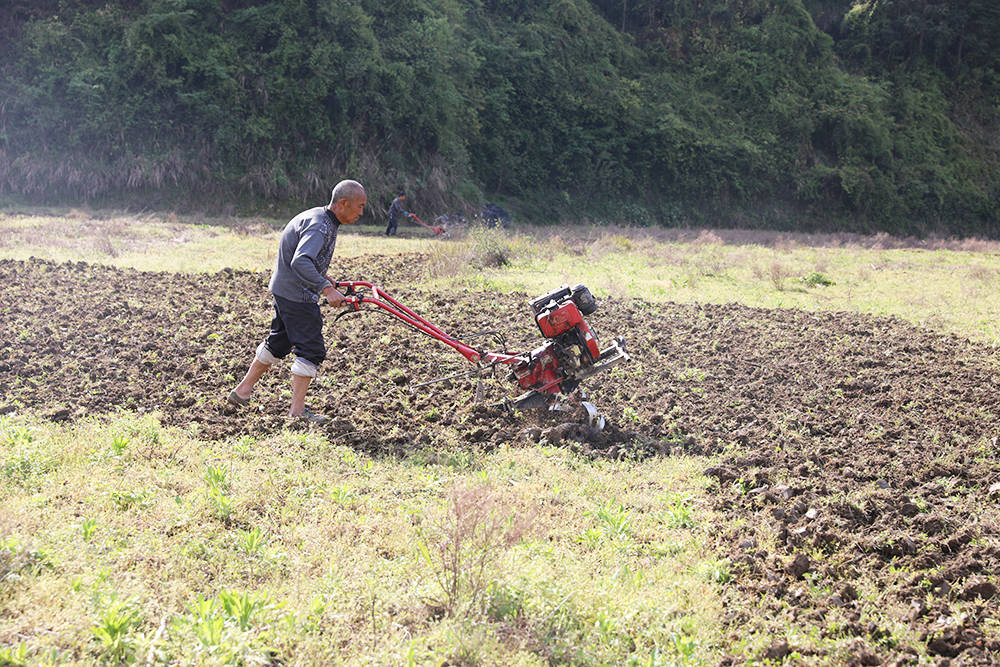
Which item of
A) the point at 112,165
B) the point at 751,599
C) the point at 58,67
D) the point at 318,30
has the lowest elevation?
the point at 751,599

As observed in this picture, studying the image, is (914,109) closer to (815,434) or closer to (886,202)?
(886,202)

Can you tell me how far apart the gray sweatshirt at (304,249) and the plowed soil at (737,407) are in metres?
1.11

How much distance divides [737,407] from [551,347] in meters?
1.97

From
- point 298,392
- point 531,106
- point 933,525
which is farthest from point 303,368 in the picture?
point 531,106

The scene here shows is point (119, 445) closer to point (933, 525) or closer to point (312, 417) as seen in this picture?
point (312, 417)

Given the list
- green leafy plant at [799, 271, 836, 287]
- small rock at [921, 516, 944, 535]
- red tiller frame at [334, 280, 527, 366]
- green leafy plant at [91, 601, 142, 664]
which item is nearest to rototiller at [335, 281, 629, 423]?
red tiller frame at [334, 280, 527, 366]

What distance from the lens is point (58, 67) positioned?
25609mm

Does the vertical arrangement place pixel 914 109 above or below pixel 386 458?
above

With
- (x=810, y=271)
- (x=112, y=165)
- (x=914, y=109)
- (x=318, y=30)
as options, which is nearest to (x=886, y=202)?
(x=914, y=109)

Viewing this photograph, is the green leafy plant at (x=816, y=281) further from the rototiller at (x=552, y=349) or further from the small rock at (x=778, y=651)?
the small rock at (x=778, y=651)

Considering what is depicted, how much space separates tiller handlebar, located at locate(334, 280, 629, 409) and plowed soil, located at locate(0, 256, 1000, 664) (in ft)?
1.17

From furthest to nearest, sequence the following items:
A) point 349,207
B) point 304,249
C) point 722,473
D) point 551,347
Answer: point 551,347, point 349,207, point 304,249, point 722,473

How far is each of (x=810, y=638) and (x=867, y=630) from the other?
0.30 m

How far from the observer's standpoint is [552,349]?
6465 millimetres
